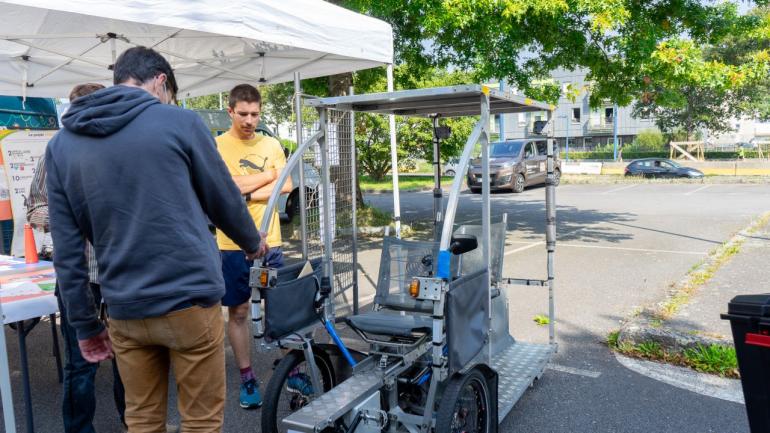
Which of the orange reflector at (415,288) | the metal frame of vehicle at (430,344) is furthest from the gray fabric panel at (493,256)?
the orange reflector at (415,288)

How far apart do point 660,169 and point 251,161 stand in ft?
83.4

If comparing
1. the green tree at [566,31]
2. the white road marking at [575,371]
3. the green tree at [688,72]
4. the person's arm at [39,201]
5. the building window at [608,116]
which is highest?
the building window at [608,116]

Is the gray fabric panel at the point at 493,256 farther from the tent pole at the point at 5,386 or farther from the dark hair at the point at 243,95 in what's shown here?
the tent pole at the point at 5,386

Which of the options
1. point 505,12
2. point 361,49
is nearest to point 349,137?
point 361,49

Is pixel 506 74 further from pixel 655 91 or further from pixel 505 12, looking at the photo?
pixel 655 91

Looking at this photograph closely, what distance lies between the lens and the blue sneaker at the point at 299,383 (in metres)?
3.30

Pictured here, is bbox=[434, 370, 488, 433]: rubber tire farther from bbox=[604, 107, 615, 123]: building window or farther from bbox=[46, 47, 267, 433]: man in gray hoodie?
bbox=[604, 107, 615, 123]: building window

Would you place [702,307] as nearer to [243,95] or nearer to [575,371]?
[575,371]

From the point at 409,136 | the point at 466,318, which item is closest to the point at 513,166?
the point at 409,136

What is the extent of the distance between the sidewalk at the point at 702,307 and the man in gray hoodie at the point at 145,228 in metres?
3.76

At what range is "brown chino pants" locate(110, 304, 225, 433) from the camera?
81.6 inches

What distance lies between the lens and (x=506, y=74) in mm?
9352

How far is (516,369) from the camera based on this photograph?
403 cm

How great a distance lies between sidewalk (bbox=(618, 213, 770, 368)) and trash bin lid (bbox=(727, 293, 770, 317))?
2.56m
